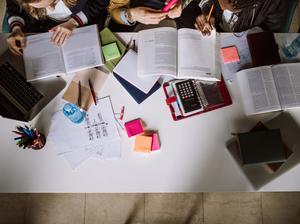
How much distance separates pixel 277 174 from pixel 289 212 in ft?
2.88

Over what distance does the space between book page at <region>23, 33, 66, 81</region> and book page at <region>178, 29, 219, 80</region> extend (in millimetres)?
528

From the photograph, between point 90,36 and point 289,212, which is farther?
point 289,212

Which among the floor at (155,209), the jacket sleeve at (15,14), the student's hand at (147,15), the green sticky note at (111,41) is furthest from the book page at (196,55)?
the floor at (155,209)

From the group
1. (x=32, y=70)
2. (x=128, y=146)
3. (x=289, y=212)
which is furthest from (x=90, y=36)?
(x=289, y=212)

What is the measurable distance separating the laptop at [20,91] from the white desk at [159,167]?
8 cm

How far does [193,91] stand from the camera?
4.40ft

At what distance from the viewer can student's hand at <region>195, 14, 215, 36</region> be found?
1362 mm

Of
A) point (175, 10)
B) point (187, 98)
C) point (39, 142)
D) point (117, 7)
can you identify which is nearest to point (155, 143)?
point (187, 98)

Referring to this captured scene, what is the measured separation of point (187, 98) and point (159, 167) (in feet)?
1.06

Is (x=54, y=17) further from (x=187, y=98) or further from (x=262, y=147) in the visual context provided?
(x=262, y=147)

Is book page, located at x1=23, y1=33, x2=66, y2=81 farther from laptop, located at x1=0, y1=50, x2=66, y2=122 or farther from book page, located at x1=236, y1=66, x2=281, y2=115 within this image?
book page, located at x1=236, y1=66, x2=281, y2=115

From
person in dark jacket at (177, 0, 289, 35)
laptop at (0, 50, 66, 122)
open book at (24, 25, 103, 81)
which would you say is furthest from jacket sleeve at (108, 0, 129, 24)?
laptop at (0, 50, 66, 122)

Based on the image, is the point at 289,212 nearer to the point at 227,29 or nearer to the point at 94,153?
the point at 227,29

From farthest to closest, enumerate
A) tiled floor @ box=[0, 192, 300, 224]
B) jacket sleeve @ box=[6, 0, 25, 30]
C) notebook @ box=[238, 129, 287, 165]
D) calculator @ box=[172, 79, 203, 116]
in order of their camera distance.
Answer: tiled floor @ box=[0, 192, 300, 224] < jacket sleeve @ box=[6, 0, 25, 30] < calculator @ box=[172, 79, 203, 116] < notebook @ box=[238, 129, 287, 165]
